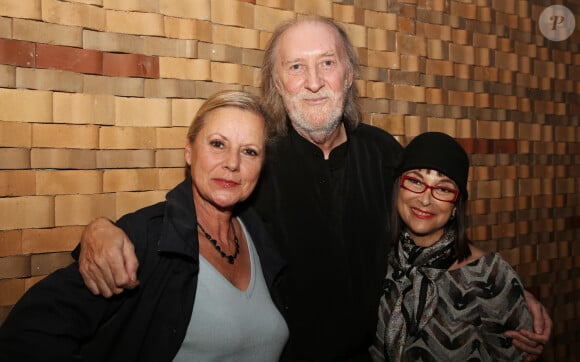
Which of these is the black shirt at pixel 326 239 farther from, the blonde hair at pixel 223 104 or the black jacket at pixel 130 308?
the black jacket at pixel 130 308

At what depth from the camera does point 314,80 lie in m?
1.70

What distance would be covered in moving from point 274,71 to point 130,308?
101 cm

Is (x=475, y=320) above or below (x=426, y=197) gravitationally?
below

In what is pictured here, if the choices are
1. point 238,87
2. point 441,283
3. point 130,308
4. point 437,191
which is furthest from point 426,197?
point 130,308

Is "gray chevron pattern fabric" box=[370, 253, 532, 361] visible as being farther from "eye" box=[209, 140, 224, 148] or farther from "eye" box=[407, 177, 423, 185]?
"eye" box=[209, 140, 224, 148]

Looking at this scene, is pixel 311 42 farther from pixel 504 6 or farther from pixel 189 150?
pixel 504 6

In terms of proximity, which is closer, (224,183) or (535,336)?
(224,183)

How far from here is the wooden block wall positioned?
1.46 m

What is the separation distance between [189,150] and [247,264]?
1.34ft

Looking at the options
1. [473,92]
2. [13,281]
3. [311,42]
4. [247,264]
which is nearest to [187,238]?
[247,264]

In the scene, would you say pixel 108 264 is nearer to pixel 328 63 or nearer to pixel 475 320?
pixel 328 63

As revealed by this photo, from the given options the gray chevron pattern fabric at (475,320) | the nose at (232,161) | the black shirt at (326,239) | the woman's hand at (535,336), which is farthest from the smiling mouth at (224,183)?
the woman's hand at (535,336)

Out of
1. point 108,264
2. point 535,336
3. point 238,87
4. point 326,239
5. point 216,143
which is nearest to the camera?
Answer: point 108,264

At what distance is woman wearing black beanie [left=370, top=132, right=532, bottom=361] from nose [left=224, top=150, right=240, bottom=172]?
661 millimetres
